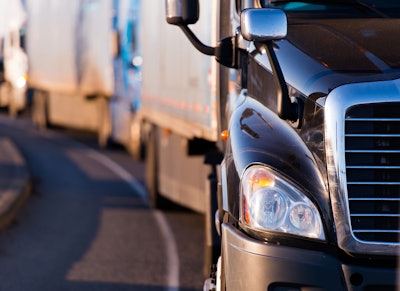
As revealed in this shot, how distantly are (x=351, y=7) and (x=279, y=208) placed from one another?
173cm

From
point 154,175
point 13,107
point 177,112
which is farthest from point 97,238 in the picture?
point 13,107

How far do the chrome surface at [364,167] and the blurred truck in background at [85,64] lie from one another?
15.4 meters

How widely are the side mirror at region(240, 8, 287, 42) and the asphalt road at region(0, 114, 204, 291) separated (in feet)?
12.8

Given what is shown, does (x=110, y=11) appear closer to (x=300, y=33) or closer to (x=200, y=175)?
(x=200, y=175)

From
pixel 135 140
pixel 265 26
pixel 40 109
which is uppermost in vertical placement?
pixel 265 26

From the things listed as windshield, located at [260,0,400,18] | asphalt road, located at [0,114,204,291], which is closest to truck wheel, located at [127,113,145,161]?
asphalt road, located at [0,114,204,291]

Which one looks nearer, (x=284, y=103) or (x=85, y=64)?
(x=284, y=103)

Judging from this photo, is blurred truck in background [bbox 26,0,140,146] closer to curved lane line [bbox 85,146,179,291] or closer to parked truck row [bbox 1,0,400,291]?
curved lane line [bbox 85,146,179,291]

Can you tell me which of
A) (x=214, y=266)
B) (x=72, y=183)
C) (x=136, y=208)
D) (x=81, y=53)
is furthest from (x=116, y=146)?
(x=214, y=266)

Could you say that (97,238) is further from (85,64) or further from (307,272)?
(85,64)

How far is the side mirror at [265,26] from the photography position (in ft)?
20.9

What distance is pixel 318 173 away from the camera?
5.94 meters

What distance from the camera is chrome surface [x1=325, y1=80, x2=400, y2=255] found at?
5848mm

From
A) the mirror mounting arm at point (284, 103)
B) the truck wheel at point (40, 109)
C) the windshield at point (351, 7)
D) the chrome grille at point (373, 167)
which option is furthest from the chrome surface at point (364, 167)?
the truck wheel at point (40, 109)
